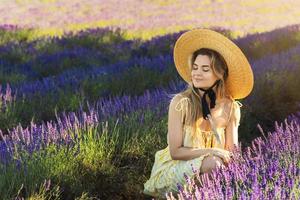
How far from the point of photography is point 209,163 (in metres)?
3.30

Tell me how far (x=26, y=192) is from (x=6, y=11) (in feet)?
66.6

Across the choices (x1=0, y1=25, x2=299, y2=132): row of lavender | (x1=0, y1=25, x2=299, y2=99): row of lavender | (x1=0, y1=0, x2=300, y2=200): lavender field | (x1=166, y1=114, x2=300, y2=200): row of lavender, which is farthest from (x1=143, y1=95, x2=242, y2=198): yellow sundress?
(x1=0, y1=25, x2=299, y2=99): row of lavender

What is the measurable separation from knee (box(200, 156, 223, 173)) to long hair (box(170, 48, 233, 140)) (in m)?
0.29

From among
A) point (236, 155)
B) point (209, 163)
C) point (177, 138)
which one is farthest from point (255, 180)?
point (177, 138)

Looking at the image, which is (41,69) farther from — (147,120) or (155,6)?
(155,6)

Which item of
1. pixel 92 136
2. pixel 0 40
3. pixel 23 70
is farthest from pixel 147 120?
pixel 0 40

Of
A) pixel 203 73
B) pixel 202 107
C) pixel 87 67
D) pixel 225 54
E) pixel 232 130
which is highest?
pixel 225 54

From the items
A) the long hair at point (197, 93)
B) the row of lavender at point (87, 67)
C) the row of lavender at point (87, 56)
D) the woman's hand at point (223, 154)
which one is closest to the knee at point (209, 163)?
the woman's hand at point (223, 154)

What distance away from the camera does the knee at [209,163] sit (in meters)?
3.28

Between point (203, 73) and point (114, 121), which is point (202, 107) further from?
point (114, 121)

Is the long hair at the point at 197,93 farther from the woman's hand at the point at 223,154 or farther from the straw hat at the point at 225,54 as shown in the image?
the woman's hand at the point at 223,154

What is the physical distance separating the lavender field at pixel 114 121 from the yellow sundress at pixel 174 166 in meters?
0.10

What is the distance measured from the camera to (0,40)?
11.6m

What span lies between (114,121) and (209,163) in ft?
3.95
